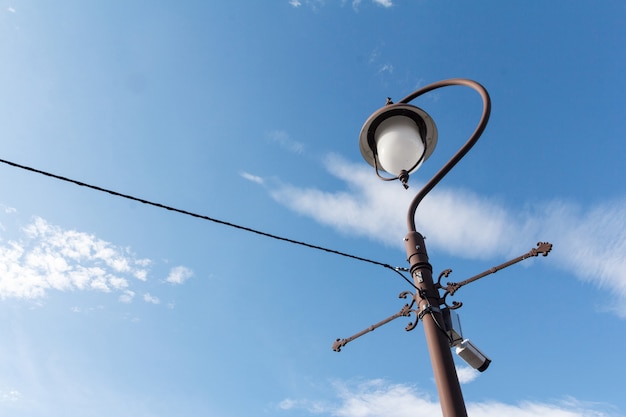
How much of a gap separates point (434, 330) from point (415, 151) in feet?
5.62

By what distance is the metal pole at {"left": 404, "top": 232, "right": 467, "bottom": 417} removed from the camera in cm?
334

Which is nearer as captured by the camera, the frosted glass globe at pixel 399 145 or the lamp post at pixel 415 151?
the lamp post at pixel 415 151

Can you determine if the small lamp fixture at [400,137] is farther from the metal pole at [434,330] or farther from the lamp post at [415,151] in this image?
the metal pole at [434,330]

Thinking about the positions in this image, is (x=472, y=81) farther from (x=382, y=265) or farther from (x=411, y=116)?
(x=382, y=265)

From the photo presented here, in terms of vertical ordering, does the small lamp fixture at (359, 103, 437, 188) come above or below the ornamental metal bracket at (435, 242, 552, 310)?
above

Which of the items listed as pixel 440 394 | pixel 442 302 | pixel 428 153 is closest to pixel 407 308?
pixel 442 302

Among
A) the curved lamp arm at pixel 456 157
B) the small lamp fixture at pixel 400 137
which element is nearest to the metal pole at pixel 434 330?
the curved lamp arm at pixel 456 157

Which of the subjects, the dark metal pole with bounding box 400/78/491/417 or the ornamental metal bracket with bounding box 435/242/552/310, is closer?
Result: the dark metal pole with bounding box 400/78/491/417

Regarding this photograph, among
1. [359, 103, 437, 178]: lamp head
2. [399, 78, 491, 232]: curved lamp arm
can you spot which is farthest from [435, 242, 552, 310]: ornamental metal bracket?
[359, 103, 437, 178]: lamp head

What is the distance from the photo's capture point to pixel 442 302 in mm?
4035

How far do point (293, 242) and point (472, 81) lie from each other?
2487 millimetres

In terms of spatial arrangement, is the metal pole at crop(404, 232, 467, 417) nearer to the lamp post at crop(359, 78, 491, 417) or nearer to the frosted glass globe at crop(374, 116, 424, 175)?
the lamp post at crop(359, 78, 491, 417)

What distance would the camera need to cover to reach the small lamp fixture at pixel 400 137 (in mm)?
4391

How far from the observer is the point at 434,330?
3754 millimetres
